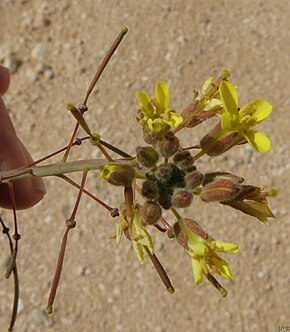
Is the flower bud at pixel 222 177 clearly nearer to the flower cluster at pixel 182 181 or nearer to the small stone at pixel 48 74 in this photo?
the flower cluster at pixel 182 181

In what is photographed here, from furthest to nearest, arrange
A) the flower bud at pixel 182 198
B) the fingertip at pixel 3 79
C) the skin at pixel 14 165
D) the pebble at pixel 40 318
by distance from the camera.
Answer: the pebble at pixel 40 318 < the fingertip at pixel 3 79 < the skin at pixel 14 165 < the flower bud at pixel 182 198

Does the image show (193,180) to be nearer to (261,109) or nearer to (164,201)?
(164,201)

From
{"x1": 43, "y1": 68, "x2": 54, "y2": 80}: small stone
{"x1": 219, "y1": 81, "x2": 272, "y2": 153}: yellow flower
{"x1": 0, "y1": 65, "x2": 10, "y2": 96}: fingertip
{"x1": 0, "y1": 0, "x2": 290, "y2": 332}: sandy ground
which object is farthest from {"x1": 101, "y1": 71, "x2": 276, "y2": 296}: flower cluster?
{"x1": 43, "y1": 68, "x2": 54, "y2": 80}: small stone

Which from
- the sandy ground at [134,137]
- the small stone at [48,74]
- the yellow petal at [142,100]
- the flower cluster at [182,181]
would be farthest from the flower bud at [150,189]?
the small stone at [48,74]

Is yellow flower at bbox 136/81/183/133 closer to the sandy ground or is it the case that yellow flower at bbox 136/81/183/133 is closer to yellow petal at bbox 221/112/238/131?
yellow petal at bbox 221/112/238/131

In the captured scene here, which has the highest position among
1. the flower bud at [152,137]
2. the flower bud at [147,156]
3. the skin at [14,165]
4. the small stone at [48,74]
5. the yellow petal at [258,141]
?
the yellow petal at [258,141]

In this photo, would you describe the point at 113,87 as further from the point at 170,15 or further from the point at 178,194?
the point at 178,194
